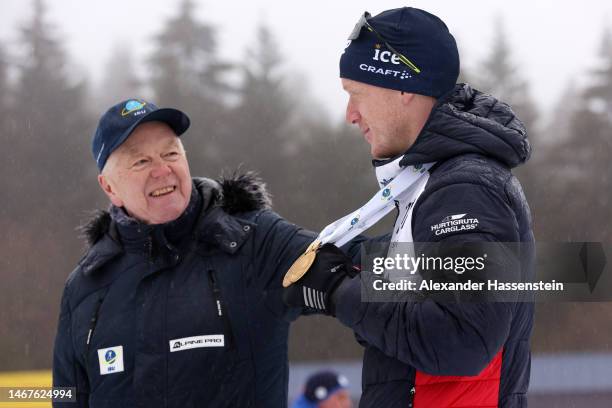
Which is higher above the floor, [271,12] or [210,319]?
[271,12]

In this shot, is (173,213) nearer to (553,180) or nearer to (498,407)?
(498,407)

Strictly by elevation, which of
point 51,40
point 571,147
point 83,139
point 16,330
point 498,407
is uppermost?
point 51,40

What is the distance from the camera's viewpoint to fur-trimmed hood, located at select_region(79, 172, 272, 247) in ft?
9.65

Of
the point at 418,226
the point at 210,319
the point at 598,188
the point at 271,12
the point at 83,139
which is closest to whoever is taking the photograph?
the point at 418,226

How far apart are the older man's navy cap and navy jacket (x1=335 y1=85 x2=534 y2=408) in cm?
112

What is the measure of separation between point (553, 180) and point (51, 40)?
40.7 feet

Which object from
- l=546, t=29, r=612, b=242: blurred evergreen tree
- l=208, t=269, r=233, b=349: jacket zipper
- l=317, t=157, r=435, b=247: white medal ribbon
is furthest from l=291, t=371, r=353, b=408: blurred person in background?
l=546, t=29, r=612, b=242: blurred evergreen tree

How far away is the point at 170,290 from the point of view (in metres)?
2.75

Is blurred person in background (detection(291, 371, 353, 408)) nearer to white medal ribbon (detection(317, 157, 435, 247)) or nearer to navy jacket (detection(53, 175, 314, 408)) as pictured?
navy jacket (detection(53, 175, 314, 408))

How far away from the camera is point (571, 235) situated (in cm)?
1709

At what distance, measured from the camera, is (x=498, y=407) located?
6.48 ft

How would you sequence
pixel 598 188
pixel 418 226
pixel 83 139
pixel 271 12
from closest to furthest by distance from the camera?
pixel 418 226, pixel 598 188, pixel 83 139, pixel 271 12

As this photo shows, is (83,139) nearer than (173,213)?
No

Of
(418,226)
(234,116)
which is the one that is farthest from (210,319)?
(234,116)
